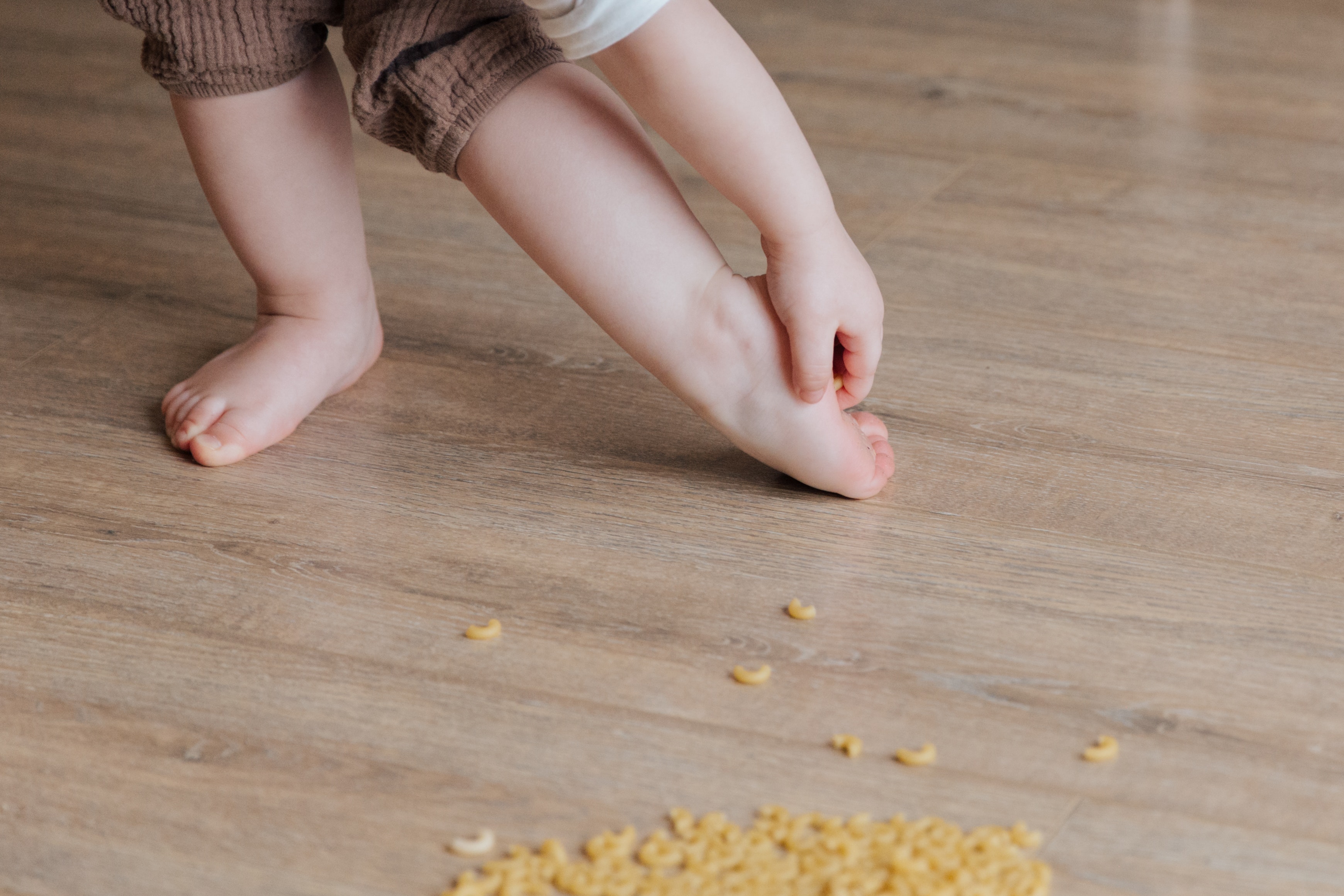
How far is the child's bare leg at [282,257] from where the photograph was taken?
989 millimetres

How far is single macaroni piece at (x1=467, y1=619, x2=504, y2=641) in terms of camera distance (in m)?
0.80

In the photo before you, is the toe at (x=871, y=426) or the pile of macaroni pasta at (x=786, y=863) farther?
the toe at (x=871, y=426)

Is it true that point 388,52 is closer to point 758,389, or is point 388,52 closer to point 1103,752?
point 758,389

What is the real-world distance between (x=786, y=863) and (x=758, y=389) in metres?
0.34

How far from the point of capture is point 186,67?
3.11 feet

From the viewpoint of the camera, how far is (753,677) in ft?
2.48

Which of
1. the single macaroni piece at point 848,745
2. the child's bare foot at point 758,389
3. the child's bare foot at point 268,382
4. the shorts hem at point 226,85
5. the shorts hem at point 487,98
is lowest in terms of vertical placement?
the child's bare foot at point 268,382

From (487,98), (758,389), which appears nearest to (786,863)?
(758,389)

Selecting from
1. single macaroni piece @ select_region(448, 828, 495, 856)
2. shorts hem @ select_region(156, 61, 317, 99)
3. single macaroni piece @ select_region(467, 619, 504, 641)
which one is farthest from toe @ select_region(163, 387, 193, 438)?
single macaroni piece @ select_region(448, 828, 495, 856)

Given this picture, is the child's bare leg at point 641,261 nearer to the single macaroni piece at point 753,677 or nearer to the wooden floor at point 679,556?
the wooden floor at point 679,556

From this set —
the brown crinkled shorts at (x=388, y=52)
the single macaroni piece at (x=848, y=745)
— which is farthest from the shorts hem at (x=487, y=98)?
the single macaroni piece at (x=848, y=745)

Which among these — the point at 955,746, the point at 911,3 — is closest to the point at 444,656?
the point at 955,746

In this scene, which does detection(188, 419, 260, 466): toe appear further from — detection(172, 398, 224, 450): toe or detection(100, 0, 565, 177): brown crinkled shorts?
detection(100, 0, 565, 177): brown crinkled shorts

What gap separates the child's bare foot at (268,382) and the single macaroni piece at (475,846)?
409mm
